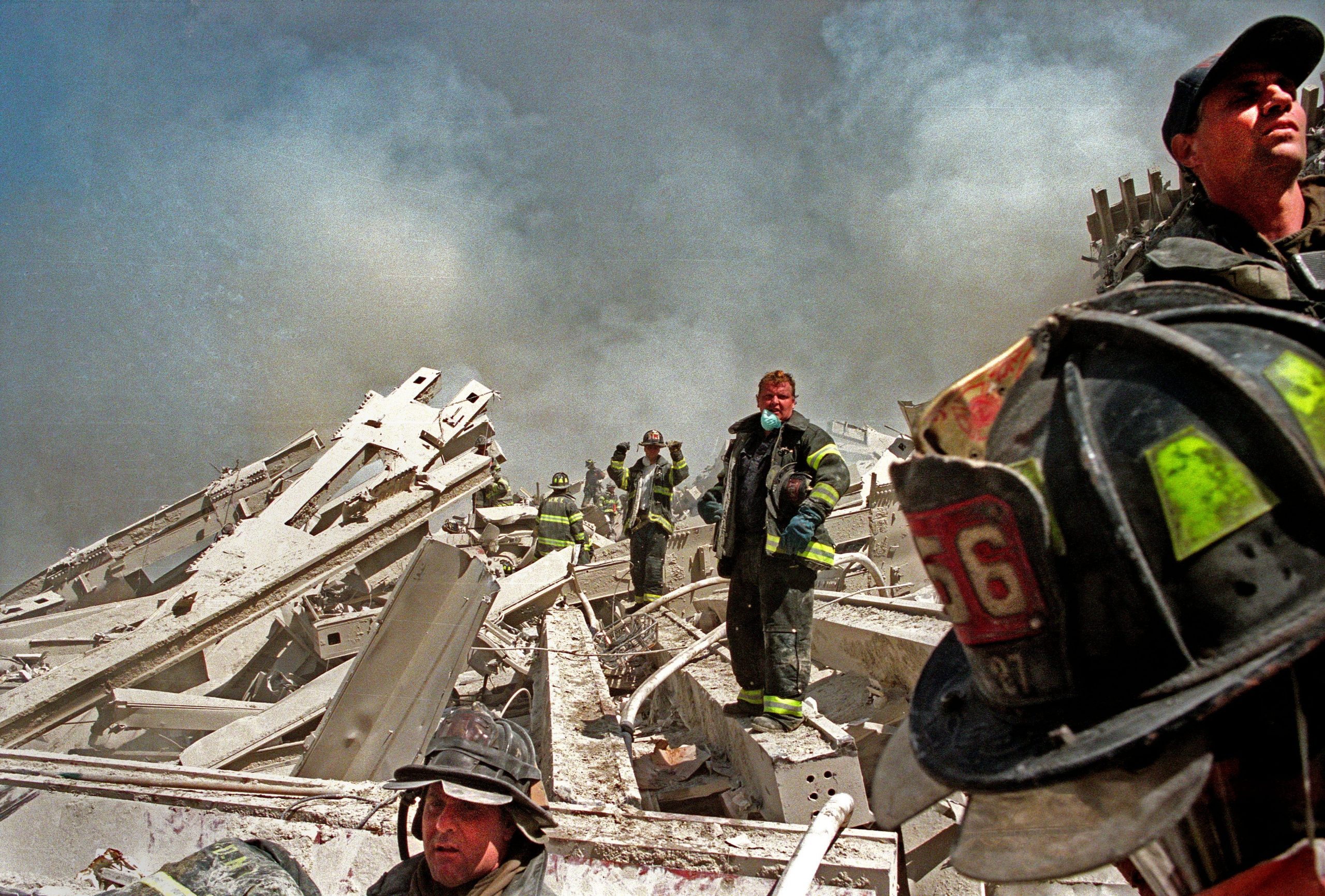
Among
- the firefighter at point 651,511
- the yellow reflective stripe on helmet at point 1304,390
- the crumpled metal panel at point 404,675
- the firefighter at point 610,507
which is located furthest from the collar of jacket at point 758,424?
the firefighter at point 610,507

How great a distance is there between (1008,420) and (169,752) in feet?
18.6

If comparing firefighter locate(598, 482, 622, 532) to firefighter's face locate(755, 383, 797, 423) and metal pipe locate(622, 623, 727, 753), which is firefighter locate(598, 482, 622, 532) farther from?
firefighter's face locate(755, 383, 797, 423)

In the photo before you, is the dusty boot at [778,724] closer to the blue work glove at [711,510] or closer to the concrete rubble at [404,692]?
the concrete rubble at [404,692]

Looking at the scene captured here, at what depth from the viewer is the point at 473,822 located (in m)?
1.93

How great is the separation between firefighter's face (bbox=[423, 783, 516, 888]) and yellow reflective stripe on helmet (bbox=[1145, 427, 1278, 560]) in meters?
1.78

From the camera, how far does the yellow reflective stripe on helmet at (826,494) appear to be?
3.40 m

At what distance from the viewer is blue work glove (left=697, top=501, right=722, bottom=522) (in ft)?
A: 15.1

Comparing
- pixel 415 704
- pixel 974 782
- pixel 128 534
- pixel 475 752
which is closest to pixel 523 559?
pixel 128 534

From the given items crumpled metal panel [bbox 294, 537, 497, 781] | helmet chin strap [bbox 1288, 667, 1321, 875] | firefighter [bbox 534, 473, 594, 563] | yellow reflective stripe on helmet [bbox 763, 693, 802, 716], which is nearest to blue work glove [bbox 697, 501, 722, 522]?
yellow reflective stripe on helmet [bbox 763, 693, 802, 716]

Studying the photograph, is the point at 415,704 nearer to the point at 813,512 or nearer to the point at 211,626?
the point at 813,512

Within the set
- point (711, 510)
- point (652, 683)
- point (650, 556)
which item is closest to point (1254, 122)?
point (652, 683)

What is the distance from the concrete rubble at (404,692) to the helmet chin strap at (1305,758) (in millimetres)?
445

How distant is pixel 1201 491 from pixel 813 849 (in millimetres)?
1252

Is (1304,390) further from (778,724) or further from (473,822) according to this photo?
(778,724)
